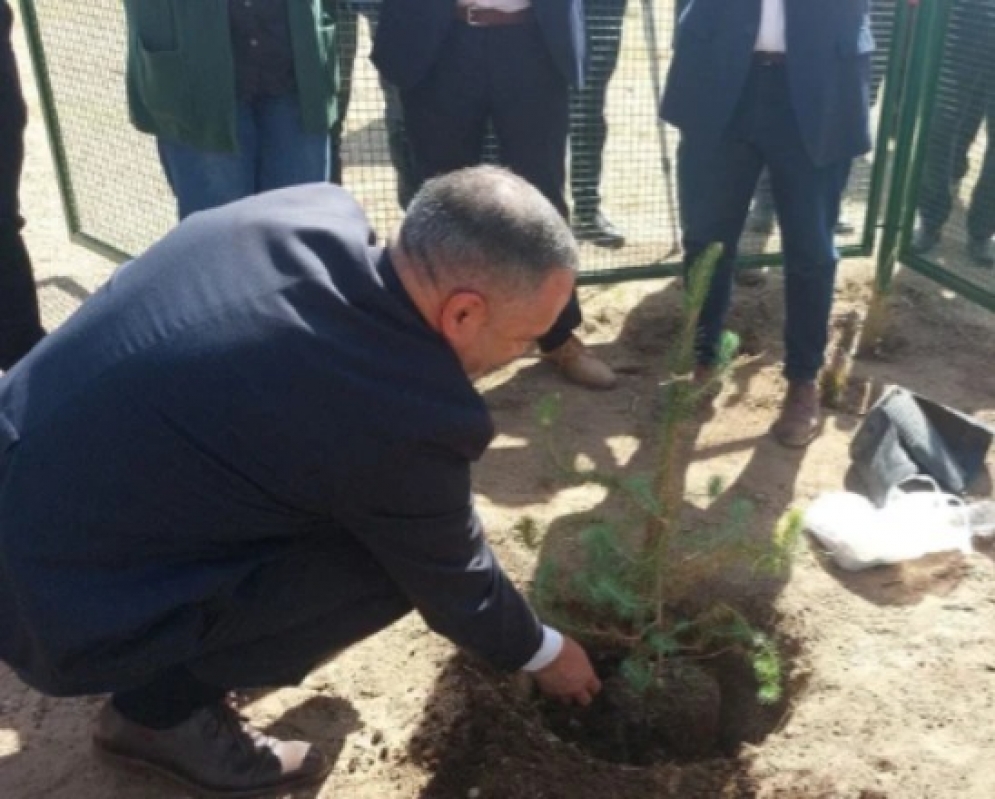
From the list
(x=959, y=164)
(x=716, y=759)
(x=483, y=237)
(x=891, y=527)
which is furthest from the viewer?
(x=959, y=164)

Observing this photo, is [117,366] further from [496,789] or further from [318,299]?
[496,789]

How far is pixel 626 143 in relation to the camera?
6043mm

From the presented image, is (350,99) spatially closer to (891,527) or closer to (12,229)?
(12,229)

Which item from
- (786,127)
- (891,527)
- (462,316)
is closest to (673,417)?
(462,316)

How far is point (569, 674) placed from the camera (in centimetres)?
228

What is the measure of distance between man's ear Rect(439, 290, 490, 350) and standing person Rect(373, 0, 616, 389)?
6.33ft

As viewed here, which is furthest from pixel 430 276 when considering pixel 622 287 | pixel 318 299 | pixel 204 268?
pixel 622 287

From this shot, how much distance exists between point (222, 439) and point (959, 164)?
350 cm

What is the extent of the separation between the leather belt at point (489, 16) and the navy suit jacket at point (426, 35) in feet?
0.13

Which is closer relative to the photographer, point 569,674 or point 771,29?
point 569,674

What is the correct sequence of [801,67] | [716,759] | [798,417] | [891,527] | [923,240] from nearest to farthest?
[716,759]
[891,527]
[801,67]
[798,417]
[923,240]

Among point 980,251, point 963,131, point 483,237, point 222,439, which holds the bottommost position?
point 980,251

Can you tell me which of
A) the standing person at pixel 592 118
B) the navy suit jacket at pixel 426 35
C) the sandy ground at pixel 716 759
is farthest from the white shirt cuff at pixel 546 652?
the standing person at pixel 592 118

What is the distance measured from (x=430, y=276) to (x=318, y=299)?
0.59 feet
